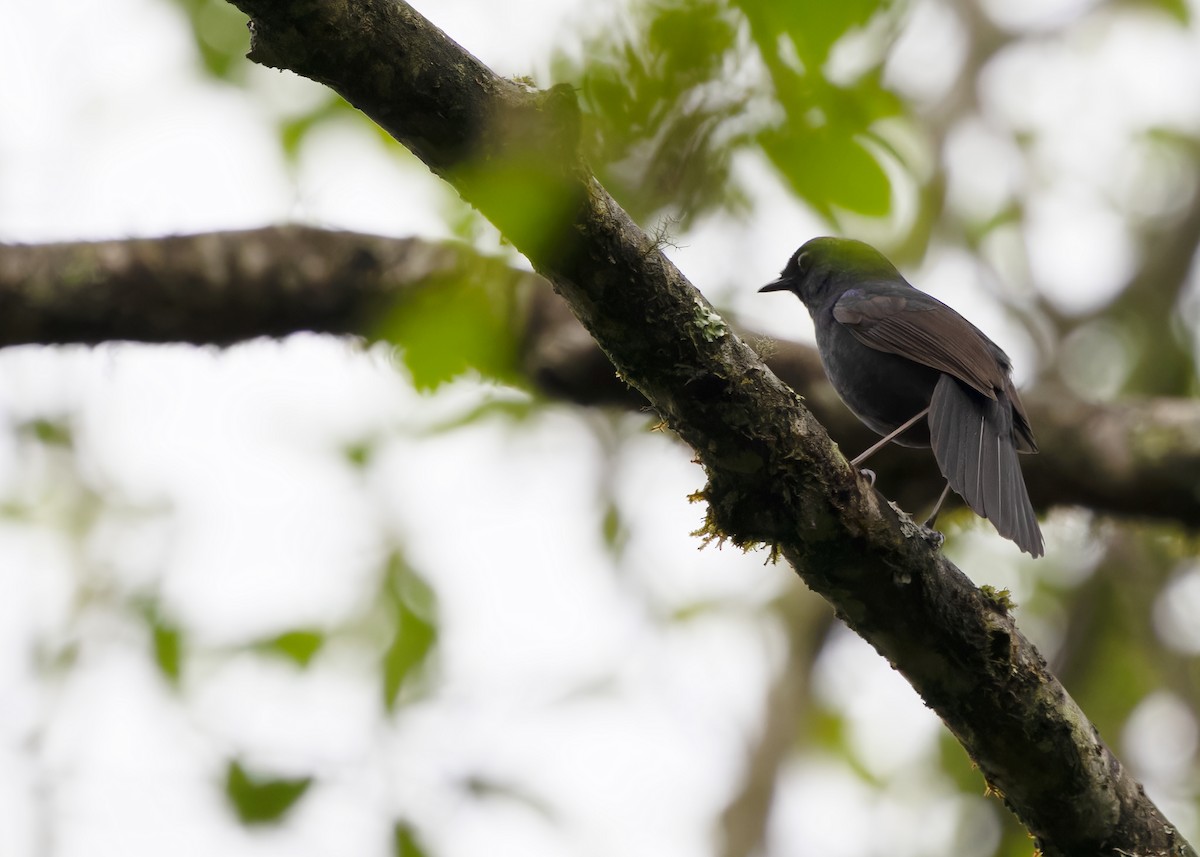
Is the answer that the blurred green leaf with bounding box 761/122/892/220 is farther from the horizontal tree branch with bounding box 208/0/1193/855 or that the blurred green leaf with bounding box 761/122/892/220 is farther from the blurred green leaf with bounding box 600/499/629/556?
the blurred green leaf with bounding box 600/499/629/556

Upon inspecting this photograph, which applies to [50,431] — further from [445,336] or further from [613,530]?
[445,336]

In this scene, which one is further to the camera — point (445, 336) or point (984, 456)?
point (984, 456)

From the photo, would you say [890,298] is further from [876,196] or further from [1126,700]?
[1126,700]

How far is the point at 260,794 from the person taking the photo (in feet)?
11.8

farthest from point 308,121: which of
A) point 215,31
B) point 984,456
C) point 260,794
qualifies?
point 984,456

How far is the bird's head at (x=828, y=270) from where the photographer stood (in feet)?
18.2

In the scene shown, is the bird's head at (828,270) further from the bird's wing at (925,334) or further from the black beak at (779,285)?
the bird's wing at (925,334)

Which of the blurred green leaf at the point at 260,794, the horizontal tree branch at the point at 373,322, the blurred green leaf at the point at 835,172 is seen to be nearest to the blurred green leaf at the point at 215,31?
the horizontal tree branch at the point at 373,322

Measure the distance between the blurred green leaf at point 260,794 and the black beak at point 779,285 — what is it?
339 centimetres

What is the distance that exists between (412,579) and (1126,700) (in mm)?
6121

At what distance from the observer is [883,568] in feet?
9.97

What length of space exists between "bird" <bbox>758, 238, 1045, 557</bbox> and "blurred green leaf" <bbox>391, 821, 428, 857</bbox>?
6.43 feet

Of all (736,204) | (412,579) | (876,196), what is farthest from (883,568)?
(412,579)

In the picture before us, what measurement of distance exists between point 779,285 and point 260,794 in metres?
3.52
